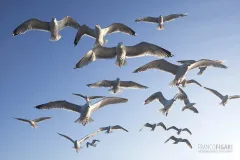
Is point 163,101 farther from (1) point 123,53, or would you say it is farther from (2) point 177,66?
(1) point 123,53

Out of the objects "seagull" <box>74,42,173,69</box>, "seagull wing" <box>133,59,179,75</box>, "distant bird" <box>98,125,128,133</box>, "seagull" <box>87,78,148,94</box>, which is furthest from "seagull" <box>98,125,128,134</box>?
"seagull" <box>74,42,173,69</box>

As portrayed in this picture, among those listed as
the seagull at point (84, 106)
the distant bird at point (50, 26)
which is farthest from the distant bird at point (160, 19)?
the seagull at point (84, 106)

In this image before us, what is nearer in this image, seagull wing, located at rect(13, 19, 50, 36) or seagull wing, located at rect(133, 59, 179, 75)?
seagull wing, located at rect(133, 59, 179, 75)

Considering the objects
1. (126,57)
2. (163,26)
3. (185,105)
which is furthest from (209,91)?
(126,57)

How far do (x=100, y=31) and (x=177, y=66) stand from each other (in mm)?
5048

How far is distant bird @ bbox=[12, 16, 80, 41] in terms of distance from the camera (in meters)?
23.7

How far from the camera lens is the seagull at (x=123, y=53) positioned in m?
19.5

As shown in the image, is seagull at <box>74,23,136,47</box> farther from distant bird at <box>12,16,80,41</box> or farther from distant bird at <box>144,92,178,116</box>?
distant bird at <box>144,92,178,116</box>

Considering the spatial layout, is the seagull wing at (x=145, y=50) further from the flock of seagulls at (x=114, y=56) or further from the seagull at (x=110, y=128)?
the seagull at (x=110, y=128)

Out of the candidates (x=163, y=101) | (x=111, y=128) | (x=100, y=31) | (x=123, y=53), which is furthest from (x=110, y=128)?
(x=123, y=53)

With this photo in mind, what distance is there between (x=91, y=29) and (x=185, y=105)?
10210 mm

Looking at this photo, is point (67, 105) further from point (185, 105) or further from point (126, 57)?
point (185, 105)

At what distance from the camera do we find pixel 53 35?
23.7 meters

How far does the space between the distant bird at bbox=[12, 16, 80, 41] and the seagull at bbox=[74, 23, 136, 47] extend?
1.96 m
